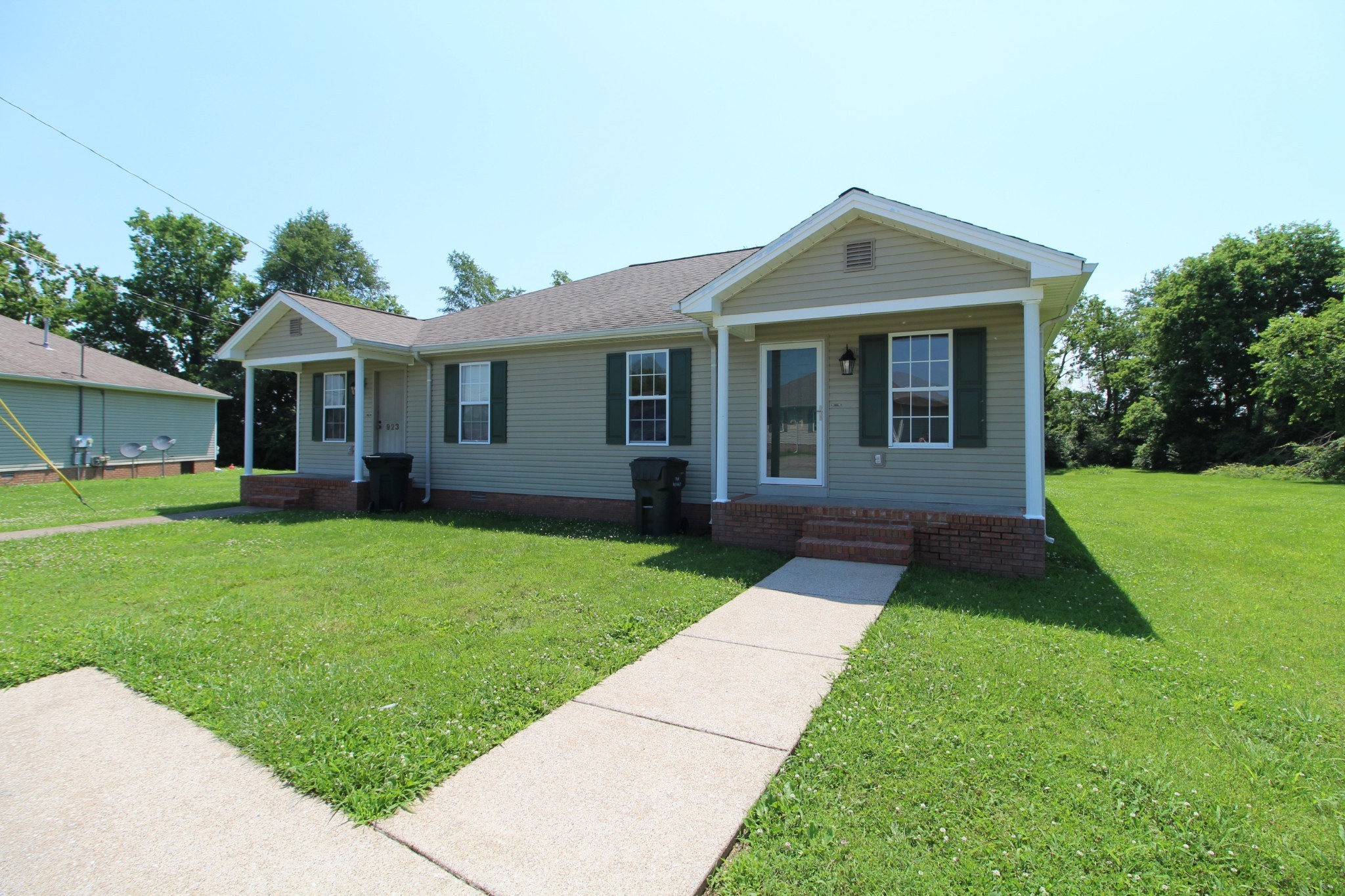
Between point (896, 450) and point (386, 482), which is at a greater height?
point (896, 450)

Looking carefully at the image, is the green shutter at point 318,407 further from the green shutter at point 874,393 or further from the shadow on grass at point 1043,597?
the shadow on grass at point 1043,597

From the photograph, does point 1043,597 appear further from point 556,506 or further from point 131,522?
point 131,522

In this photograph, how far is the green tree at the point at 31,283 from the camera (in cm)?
2745

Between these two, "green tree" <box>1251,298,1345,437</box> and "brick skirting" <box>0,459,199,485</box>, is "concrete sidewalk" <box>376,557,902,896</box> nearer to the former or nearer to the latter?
"brick skirting" <box>0,459,199,485</box>

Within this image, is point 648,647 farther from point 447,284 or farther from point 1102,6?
point 447,284

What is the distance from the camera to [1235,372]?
1012 inches

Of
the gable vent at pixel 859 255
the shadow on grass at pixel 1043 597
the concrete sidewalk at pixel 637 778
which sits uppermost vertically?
the gable vent at pixel 859 255

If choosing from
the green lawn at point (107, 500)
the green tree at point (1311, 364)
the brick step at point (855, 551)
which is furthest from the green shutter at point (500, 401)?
the green tree at point (1311, 364)

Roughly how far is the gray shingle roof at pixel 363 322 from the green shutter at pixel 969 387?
366 inches

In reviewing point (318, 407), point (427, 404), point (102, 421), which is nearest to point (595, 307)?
point (427, 404)

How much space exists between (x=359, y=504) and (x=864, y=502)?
858 centimetres

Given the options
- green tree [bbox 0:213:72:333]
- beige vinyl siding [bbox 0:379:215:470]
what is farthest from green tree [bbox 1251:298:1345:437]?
green tree [bbox 0:213:72:333]

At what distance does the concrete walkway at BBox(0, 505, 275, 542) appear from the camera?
8461 mm

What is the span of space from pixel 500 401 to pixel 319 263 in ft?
113
